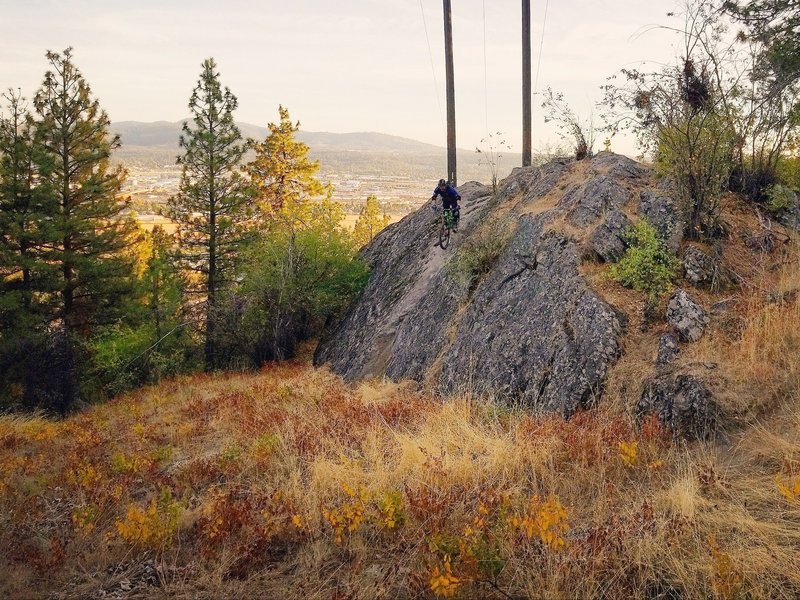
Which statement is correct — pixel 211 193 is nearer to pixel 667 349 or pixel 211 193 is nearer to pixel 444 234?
pixel 444 234

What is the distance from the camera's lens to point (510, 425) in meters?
6.40

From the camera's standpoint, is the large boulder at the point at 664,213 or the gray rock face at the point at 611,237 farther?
the gray rock face at the point at 611,237

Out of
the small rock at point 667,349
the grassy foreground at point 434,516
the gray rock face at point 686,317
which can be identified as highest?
the gray rock face at point 686,317

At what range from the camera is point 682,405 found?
5680mm

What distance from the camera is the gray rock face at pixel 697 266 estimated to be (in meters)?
8.02

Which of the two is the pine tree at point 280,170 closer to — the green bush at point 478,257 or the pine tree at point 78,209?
the pine tree at point 78,209

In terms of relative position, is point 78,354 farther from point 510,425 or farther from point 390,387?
point 510,425

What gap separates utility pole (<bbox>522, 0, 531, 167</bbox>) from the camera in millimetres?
18641

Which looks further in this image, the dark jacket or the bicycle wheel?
the bicycle wheel

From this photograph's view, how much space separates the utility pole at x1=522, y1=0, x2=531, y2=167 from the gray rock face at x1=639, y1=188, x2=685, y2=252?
9065 millimetres

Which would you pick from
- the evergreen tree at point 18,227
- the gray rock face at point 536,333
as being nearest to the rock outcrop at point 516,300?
the gray rock face at point 536,333

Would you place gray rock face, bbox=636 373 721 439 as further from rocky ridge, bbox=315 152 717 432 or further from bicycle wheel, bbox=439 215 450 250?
bicycle wheel, bbox=439 215 450 250

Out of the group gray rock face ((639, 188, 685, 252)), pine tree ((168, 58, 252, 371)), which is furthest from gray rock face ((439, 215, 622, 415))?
pine tree ((168, 58, 252, 371))

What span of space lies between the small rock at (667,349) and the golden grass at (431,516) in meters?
1.08
